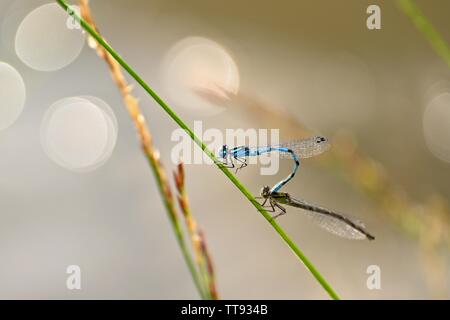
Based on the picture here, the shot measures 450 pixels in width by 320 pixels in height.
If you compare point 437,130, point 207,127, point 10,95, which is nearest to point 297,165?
point 207,127

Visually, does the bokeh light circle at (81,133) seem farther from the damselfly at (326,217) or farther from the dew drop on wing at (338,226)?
the dew drop on wing at (338,226)

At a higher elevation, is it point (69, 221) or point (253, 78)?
point (253, 78)

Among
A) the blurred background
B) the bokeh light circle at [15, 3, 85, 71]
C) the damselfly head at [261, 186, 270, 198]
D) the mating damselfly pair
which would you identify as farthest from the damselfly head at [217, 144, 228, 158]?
the bokeh light circle at [15, 3, 85, 71]

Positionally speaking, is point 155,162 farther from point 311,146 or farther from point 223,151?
point 311,146

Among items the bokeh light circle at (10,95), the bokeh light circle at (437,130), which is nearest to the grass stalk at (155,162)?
the bokeh light circle at (437,130)
